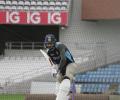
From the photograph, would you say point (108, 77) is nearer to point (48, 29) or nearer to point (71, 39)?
point (71, 39)

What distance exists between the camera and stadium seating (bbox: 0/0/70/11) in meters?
22.6

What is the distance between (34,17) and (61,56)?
1388 centimetres

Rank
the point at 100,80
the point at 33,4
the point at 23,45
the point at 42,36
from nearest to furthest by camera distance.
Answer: the point at 100,80 → the point at 23,45 → the point at 33,4 → the point at 42,36

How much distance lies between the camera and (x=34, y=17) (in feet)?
73.2

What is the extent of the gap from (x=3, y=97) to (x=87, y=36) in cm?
619

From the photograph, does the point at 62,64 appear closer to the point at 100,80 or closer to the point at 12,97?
the point at 100,80

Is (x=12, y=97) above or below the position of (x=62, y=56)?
below

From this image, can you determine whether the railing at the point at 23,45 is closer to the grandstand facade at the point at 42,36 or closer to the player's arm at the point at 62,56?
the grandstand facade at the point at 42,36

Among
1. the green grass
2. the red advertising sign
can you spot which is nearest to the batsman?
the green grass

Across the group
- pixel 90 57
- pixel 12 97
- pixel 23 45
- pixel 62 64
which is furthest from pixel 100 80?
pixel 62 64

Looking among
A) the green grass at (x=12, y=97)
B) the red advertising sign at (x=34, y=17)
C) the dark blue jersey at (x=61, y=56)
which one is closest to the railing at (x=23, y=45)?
the red advertising sign at (x=34, y=17)

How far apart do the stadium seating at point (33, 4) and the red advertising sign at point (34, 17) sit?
304mm

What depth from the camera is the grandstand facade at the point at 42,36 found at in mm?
19312

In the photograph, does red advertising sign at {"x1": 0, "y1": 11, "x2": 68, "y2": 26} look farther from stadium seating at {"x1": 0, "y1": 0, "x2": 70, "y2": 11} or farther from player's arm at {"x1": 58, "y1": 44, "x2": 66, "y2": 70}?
player's arm at {"x1": 58, "y1": 44, "x2": 66, "y2": 70}
